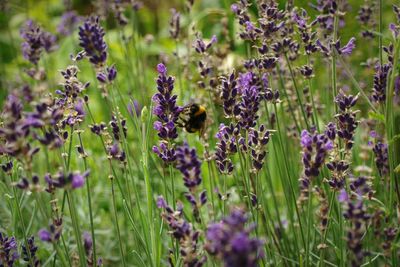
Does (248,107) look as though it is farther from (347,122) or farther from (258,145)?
(347,122)

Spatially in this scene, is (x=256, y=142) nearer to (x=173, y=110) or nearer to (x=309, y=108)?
(x=173, y=110)

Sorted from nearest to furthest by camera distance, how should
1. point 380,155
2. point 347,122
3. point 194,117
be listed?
point 347,122 → point 380,155 → point 194,117

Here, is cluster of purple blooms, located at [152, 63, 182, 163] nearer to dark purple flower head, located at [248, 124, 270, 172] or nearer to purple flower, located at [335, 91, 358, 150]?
dark purple flower head, located at [248, 124, 270, 172]

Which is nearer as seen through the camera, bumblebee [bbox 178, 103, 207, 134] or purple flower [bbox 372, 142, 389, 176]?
purple flower [bbox 372, 142, 389, 176]

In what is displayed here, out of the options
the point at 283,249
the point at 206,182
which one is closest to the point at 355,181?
the point at 283,249

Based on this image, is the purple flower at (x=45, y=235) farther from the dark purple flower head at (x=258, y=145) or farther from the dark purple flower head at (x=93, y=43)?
the dark purple flower head at (x=258, y=145)

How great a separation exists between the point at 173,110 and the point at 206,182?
1.36 meters

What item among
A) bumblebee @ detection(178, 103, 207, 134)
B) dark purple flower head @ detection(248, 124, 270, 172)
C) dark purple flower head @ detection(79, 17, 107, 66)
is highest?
dark purple flower head @ detection(79, 17, 107, 66)

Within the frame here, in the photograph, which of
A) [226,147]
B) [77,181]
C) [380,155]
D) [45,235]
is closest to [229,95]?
[226,147]

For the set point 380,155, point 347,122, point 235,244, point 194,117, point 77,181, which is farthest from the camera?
point 194,117

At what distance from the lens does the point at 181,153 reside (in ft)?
5.59

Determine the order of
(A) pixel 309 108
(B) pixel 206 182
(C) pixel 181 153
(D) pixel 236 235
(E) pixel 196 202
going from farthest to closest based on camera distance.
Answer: (B) pixel 206 182 → (A) pixel 309 108 → (E) pixel 196 202 → (C) pixel 181 153 → (D) pixel 236 235

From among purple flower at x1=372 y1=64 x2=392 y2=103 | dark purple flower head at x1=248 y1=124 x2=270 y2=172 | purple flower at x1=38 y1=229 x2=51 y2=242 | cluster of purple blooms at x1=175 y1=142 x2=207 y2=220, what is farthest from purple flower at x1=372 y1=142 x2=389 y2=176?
purple flower at x1=38 y1=229 x2=51 y2=242

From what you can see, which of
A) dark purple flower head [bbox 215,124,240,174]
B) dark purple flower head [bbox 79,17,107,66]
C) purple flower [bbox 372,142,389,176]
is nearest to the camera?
dark purple flower head [bbox 79,17,107,66]
